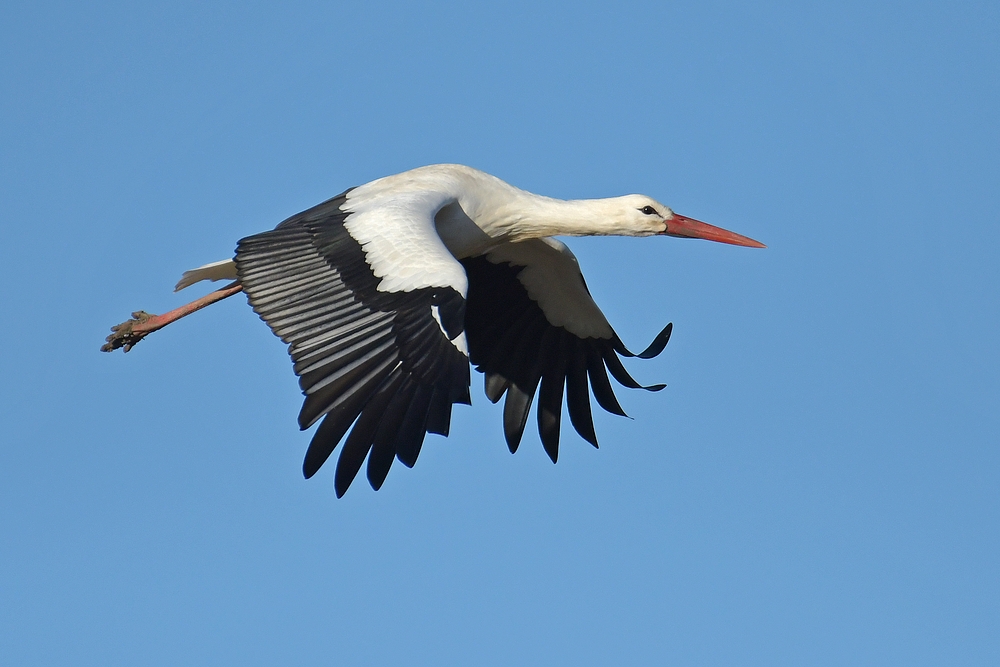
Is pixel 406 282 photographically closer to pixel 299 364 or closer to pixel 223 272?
pixel 299 364

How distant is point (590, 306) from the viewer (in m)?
10.4

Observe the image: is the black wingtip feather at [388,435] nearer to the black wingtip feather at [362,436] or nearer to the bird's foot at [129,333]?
the black wingtip feather at [362,436]

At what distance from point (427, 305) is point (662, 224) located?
2.91 m

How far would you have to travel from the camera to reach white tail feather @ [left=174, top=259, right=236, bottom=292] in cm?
935

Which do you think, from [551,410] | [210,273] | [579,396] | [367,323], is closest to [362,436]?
[367,323]

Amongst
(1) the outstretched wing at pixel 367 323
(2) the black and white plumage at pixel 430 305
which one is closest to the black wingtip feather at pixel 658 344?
(2) the black and white plumage at pixel 430 305

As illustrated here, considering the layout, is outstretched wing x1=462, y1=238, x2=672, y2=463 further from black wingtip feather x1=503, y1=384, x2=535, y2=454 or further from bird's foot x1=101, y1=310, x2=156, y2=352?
bird's foot x1=101, y1=310, x2=156, y2=352

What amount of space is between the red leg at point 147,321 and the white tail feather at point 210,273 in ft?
0.65

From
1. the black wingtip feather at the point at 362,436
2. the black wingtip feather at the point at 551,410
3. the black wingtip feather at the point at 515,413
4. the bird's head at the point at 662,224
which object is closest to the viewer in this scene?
the black wingtip feather at the point at 362,436

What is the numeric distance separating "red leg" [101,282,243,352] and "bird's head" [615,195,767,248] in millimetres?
2812

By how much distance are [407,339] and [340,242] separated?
0.95 metres

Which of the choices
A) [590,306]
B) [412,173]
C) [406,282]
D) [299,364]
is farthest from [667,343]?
[299,364]

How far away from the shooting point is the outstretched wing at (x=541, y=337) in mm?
10211

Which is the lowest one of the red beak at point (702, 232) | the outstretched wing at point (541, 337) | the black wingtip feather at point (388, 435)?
the black wingtip feather at point (388, 435)
